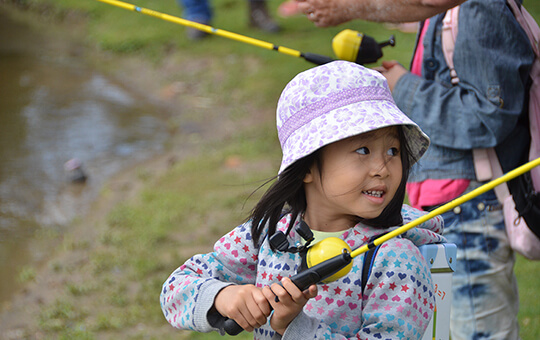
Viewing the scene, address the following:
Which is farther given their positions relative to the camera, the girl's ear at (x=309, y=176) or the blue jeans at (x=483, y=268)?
the blue jeans at (x=483, y=268)

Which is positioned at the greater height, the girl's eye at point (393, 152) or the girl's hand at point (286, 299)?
the girl's eye at point (393, 152)

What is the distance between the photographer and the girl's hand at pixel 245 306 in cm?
156

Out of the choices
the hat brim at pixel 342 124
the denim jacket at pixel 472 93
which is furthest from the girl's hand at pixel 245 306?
the denim jacket at pixel 472 93

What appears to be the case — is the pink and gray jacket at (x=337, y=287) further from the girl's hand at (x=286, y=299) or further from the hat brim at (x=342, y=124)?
the hat brim at (x=342, y=124)

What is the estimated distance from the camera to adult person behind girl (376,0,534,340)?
7.34 feet

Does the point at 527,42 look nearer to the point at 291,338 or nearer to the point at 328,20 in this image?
the point at 328,20

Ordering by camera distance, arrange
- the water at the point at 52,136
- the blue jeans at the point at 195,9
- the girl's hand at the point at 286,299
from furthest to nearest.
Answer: the blue jeans at the point at 195,9, the water at the point at 52,136, the girl's hand at the point at 286,299

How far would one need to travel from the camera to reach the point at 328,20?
2.37m

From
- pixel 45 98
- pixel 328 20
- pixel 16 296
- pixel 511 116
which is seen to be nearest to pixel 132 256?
pixel 16 296

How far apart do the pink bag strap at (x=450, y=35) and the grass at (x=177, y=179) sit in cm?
87

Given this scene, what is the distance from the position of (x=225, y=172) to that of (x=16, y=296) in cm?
168

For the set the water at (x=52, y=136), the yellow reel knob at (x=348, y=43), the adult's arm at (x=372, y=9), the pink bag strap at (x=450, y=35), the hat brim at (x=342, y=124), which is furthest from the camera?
the water at (x=52, y=136)

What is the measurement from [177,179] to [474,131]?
2.94 metres

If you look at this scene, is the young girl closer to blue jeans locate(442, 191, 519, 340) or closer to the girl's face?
the girl's face
